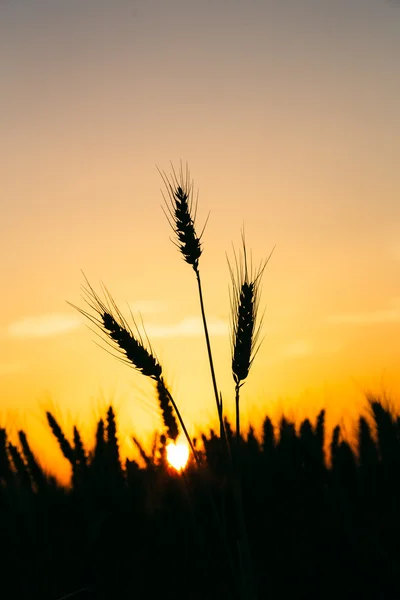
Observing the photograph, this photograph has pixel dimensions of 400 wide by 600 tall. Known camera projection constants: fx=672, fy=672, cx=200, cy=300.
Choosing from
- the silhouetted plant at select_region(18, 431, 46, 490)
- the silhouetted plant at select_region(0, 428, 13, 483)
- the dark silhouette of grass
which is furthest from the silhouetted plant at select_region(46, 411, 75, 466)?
the silhouetted plant at select_region(0, 428, 13, 483)

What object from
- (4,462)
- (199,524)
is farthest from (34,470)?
(199,524)

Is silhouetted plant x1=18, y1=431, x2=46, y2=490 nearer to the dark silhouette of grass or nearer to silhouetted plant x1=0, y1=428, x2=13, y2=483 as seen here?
the dark silhouette of grass

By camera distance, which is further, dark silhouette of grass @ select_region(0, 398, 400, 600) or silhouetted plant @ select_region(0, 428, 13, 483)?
silhouetted plant @ select_region(0, 428, 13, 483)

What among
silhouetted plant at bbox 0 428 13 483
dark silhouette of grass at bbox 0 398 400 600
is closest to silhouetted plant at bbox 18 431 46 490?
dark silhouette of grass at bbox 0 398 400 600

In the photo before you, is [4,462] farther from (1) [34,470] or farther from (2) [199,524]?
(2) [199,524]

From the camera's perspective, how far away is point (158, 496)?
372 cm

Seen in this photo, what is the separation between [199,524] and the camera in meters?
3.38

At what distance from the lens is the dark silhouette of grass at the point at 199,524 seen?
2920 mm

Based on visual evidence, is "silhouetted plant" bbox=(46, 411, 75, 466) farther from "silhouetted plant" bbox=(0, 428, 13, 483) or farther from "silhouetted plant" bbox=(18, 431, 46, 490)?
"silhouetted plant" bbox=(0, 428, 13, 483)

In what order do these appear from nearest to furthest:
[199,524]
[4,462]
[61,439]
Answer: [199,524] → [4,462] → [61,439]

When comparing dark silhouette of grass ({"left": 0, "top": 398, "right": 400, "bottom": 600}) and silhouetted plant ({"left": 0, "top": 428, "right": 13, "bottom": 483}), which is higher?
silhouetted plant ({"left": 0, "top": 428, "right": 13, "bottom": 483})

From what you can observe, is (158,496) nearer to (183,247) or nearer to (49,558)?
(49,558)

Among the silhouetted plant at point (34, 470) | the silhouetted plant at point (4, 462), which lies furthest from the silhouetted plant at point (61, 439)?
the silhouetted plant at point (4, 462)

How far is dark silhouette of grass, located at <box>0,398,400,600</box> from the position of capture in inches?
115
